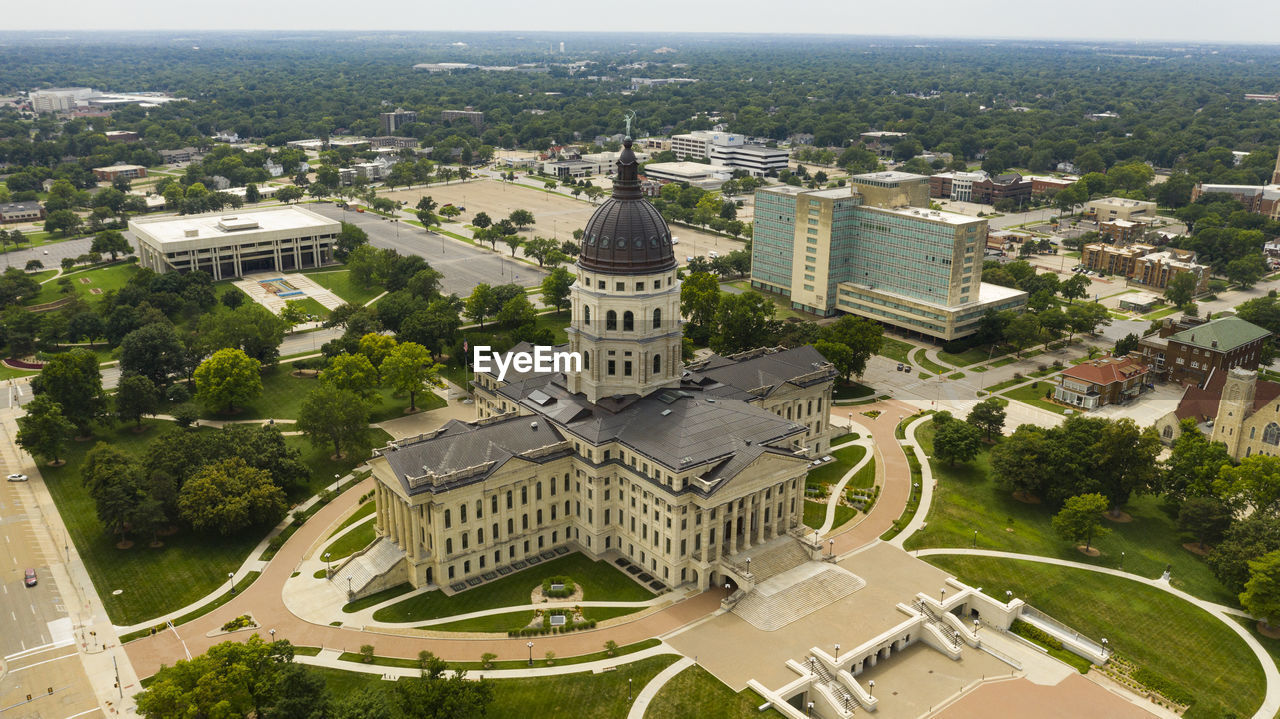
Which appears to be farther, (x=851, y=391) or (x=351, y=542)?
(x=851, y=391)

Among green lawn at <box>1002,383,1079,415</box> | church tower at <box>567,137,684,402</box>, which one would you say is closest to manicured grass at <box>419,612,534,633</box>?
church tower at <box>567,137,684,402</box>

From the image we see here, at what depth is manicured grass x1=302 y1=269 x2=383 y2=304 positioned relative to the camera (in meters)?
180

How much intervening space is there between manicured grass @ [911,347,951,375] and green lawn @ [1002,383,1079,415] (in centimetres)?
1133

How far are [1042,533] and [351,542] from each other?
7386cm

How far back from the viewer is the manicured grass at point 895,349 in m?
149

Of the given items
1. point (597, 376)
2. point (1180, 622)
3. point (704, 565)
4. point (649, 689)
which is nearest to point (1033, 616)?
point (1180, 622)

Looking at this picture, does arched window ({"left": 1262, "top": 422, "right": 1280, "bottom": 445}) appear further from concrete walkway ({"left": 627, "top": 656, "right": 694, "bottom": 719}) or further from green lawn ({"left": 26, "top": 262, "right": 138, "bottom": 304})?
green lawn ({"left": 26, "top": 262, "right": 138, "bottom": 304})

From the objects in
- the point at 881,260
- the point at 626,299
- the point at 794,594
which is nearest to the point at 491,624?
the point at 794,594

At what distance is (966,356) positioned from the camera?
492 ft

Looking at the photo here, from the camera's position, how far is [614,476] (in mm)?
88562

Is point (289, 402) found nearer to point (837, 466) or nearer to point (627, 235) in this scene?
point (627, 235)

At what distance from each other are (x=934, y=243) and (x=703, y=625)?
96243 mm

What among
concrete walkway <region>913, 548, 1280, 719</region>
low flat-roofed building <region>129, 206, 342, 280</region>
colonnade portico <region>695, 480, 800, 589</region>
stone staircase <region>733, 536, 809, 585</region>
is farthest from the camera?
low flat-roofed building <region>129, 206, 342, 280</region>

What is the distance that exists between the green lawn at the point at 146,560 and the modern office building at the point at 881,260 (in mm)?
101206
